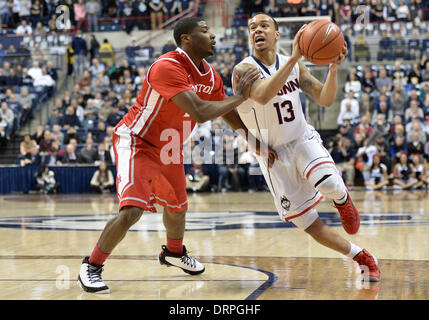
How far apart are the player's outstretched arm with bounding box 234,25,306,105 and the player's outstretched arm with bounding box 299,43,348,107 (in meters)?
0.38

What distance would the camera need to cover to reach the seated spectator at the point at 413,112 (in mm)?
16734

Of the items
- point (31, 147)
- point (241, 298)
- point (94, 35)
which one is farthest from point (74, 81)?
point (241, 298)

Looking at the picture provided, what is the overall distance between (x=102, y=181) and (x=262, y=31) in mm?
11846

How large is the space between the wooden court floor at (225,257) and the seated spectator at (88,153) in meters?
5.83

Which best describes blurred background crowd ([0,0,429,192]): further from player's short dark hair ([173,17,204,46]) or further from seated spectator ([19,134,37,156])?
player's short dark hair ([173,17,204,46])

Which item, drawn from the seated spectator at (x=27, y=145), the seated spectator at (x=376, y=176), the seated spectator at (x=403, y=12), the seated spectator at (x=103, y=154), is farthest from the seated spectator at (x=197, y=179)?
the seated spectator at (x=403, y=12)

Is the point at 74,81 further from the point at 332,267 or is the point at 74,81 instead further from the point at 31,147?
the point at 332,267

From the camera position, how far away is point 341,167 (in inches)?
634

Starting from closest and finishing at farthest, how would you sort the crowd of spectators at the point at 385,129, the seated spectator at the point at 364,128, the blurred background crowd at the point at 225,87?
the crowd of spectators at the point at 385,129 → the blurred background crowd at the point at 225,87 → the seated spectator at the point at 364,128

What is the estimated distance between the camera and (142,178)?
16.2 feet

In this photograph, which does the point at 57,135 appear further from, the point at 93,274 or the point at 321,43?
the point at 321,43

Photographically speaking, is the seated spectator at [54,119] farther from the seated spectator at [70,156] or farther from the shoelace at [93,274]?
the shoelace at [93,274]

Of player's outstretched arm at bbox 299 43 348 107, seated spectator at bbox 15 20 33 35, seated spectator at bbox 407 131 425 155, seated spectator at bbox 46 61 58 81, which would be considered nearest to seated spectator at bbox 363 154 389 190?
seated spectator at bbox 407 131 425 155

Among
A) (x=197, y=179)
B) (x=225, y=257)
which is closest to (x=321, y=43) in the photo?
(x=225, y=257)
